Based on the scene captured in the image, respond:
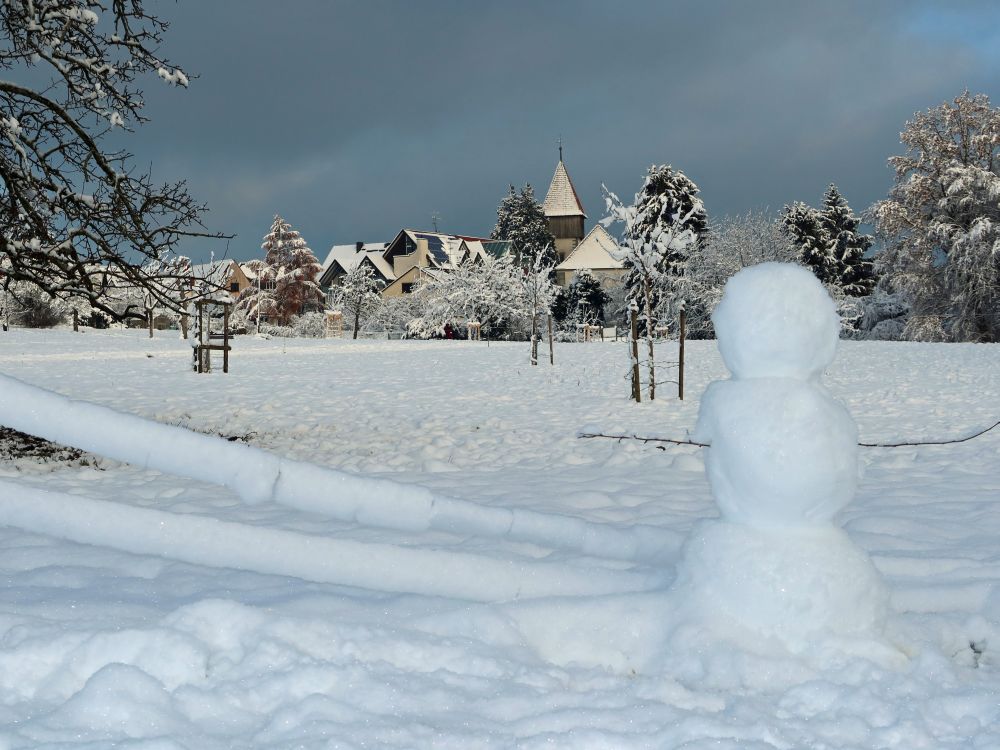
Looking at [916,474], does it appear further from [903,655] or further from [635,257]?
[635,257]

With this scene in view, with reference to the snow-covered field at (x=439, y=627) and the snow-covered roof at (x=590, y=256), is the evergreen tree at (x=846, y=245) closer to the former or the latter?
the snow-covered roof at (x=590, y=256)

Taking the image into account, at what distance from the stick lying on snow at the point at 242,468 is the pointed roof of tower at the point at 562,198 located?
201 feet

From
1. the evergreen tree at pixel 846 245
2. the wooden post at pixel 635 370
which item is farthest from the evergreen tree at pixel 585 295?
the wooden post at pixel 635 370

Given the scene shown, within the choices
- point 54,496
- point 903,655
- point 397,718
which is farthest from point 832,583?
point 54,496

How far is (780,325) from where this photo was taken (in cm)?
289

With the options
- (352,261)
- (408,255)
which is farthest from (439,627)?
(352,261)

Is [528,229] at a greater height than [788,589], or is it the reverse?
[528,229]

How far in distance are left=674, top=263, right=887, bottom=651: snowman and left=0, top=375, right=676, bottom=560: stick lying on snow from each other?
918 millimetres

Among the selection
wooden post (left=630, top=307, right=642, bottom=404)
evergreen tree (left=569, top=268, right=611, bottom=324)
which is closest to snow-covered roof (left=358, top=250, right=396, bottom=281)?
evergreen tree (left=569, top=268, right=611, bottom=324)

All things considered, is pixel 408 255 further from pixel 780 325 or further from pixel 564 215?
pixel 780 325

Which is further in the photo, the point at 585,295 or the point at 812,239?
the point at 585,295

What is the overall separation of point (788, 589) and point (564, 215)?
62.3 meters

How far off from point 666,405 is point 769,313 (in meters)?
9.77

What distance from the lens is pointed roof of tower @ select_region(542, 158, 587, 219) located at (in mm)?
63250
